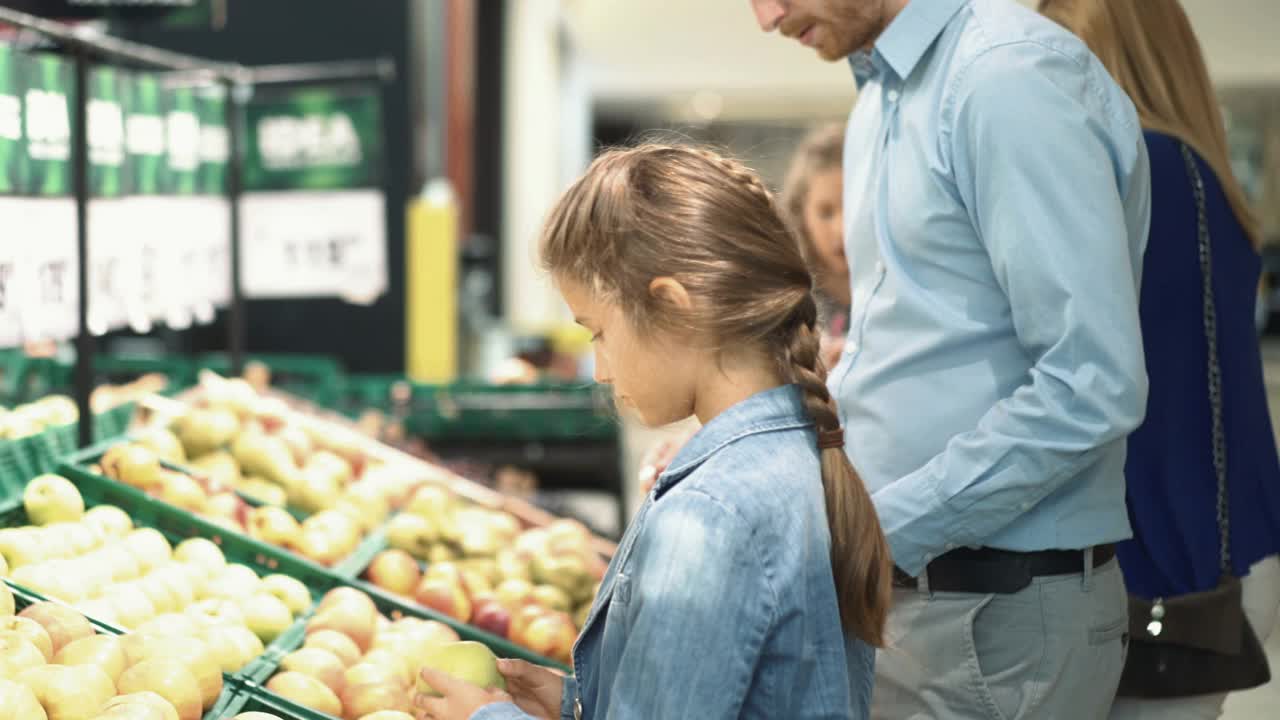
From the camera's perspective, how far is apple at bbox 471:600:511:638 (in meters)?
2.69

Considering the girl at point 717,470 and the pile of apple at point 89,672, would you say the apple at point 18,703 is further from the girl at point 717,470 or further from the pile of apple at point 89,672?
the girl at point 717,470

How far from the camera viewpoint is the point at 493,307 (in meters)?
13.6

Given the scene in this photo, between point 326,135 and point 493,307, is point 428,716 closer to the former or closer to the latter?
point 326,135

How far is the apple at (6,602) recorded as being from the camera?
6.37 feet

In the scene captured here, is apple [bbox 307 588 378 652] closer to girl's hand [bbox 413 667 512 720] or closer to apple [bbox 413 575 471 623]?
apple [bbox 413 575 471 623]

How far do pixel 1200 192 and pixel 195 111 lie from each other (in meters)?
2.84

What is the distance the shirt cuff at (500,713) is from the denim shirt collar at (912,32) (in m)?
1.02

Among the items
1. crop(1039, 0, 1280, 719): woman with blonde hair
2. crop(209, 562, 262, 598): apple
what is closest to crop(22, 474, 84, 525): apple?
crop(209, 562, 262, 598): apple

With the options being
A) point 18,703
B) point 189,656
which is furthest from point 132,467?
point 18,703

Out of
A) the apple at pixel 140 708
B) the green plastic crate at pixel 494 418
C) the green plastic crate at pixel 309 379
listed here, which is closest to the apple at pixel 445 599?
the apple at pixel 140 708

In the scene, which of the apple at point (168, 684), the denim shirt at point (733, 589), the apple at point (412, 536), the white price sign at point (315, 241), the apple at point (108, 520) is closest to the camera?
the denim shirt at point (733, 589)

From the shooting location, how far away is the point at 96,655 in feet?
6.15

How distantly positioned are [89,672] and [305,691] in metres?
0.38

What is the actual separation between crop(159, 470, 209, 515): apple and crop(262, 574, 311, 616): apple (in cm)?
43
